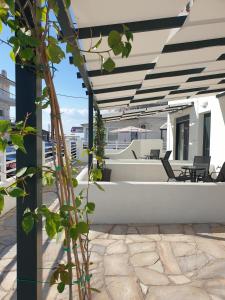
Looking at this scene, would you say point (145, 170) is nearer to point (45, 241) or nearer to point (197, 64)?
point (197, 64)

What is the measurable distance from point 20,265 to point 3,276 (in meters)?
1.87

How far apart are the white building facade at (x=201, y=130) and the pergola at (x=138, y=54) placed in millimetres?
1890

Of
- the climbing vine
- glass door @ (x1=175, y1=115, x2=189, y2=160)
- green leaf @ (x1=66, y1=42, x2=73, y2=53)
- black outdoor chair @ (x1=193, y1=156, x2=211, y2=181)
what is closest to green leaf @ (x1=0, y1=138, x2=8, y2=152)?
the climbing vine

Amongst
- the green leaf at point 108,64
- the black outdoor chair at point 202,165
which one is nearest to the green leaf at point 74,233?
the green leaf at point 108,64

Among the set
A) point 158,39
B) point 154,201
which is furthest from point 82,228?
point 154,201

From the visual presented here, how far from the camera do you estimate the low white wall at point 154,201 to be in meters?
5.00

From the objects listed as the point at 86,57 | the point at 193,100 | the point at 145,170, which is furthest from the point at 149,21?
the point at 193,100

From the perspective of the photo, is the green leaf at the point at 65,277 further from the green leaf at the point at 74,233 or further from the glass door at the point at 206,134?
the glass door at the point at 206,134

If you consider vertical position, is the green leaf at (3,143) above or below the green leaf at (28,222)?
above

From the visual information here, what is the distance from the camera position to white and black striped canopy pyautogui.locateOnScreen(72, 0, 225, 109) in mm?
2686

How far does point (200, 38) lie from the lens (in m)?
3.80

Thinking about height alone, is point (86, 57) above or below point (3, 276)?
above

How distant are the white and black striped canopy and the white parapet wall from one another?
2.05 meters

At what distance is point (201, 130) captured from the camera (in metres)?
10.6
